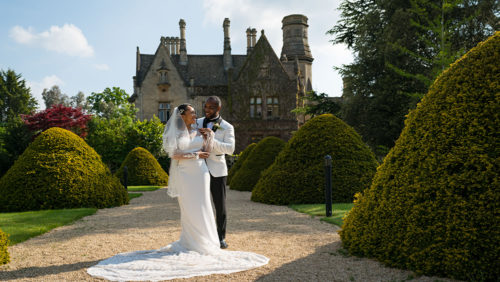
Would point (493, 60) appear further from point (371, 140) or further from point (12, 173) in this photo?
point (371, 140)

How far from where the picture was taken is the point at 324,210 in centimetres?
880

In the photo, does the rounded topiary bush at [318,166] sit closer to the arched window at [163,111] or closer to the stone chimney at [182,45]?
the arched window at [163,111]

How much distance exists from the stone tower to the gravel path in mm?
33078

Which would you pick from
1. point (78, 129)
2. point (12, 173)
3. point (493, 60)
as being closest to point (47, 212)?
point (12, 173)

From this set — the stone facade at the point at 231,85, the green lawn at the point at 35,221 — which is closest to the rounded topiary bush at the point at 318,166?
the green lawn at the point at 35,221

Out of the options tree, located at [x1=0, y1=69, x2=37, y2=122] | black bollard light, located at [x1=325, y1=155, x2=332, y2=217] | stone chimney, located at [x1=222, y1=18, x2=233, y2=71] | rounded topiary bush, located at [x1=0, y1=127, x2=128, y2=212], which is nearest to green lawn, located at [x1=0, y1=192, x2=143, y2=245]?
rounded topiary bush, located at [x1=0, y1=127, x2=128, y2=212]

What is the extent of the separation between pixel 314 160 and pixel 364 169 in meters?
1.33

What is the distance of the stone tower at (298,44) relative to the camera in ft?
132

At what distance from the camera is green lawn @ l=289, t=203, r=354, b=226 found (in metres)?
7.55

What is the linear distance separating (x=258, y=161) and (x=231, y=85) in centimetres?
1816

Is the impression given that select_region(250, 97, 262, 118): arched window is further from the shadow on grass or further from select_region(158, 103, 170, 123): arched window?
the shadow on grass

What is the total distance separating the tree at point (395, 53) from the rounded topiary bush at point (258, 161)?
6.49 m

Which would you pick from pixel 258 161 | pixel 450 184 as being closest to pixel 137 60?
pixel 258 161

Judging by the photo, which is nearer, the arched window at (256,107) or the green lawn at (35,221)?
the green lawn at (35,221)
